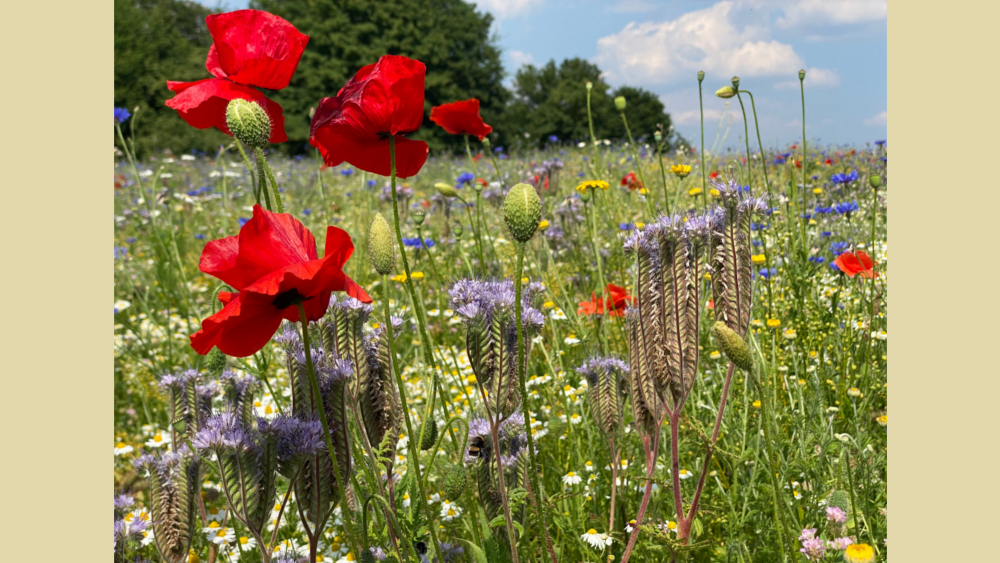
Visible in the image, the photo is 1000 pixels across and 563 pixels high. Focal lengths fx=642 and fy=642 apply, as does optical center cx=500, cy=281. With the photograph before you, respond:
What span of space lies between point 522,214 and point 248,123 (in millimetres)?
478

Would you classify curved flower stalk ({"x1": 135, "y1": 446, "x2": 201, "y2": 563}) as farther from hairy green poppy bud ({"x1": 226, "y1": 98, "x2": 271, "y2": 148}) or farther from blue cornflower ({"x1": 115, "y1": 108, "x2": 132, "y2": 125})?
blue cornflower ({"x1": 115, "y1": 108, "x2": 132, "y2": 125})

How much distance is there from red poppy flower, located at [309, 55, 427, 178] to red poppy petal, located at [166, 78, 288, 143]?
10 centimetres

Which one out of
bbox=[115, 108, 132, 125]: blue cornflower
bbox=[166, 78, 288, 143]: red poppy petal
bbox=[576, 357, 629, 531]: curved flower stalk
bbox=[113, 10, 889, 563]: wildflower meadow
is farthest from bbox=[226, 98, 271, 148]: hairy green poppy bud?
bbox=[115, 108, 132, 125]: blue cornflower

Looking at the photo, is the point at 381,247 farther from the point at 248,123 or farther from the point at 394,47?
the point at 394,47

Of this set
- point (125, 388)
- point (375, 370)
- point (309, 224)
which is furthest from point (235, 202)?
point (375, 370)

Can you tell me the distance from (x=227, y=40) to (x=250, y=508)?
87 cm

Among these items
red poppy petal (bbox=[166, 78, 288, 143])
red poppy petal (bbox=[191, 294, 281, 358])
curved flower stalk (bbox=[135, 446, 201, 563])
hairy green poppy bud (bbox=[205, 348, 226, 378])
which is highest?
red poppy petal (bbox=[166, 78, 288, 143])

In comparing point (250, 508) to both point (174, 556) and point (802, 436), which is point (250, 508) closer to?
point (174, 556)

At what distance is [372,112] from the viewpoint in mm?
1170

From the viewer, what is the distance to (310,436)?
116 cm

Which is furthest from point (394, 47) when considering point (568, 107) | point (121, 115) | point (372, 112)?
point (372, 112)

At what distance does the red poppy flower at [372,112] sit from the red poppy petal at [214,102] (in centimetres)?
10

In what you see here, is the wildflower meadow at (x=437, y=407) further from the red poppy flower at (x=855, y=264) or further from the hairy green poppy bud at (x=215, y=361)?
the red poppy flower at (x=855, y=264)

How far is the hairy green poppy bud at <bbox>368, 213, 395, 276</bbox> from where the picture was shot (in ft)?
3.74
